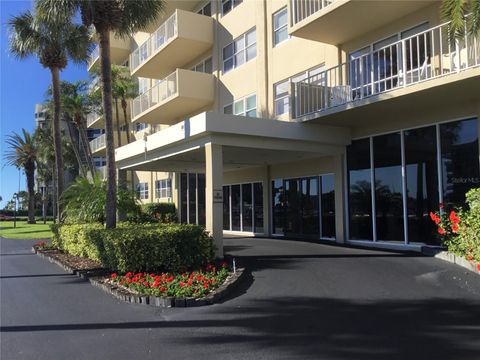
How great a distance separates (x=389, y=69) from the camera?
528 inches

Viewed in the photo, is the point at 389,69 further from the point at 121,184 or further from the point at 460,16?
the point at 121,184

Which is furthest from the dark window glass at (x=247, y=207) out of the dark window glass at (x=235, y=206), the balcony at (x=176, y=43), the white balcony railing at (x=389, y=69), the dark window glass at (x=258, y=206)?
the balcony at (x=176, y=43)

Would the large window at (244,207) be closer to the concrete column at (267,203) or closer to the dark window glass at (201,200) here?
the concrete column at (267,203)

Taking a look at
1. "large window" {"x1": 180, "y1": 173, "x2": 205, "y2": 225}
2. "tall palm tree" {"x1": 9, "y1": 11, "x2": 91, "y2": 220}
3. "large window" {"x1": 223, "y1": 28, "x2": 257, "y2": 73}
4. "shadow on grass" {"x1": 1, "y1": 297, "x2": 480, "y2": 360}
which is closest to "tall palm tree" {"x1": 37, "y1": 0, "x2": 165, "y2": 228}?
"tall palm tree" {"x1": 9, "y1": 11, "x2": 91, "y2": 220}

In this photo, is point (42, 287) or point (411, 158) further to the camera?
point (411, 158)

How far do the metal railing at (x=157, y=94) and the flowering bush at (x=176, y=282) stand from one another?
13.1 meters

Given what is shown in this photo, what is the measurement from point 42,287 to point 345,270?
6.59 m

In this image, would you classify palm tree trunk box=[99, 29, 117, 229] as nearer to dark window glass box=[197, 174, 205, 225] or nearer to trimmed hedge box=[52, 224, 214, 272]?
trimmed hedge box=[52, 224, 214, 272]

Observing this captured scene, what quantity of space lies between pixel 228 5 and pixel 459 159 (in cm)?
1379

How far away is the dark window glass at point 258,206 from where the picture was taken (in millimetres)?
20288

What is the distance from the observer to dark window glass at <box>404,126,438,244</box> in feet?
41.3

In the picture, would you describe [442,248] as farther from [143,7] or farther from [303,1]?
[143,7]

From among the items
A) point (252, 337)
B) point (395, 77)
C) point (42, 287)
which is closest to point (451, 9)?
point (395, 77)

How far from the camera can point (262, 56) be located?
1902 centimetres
